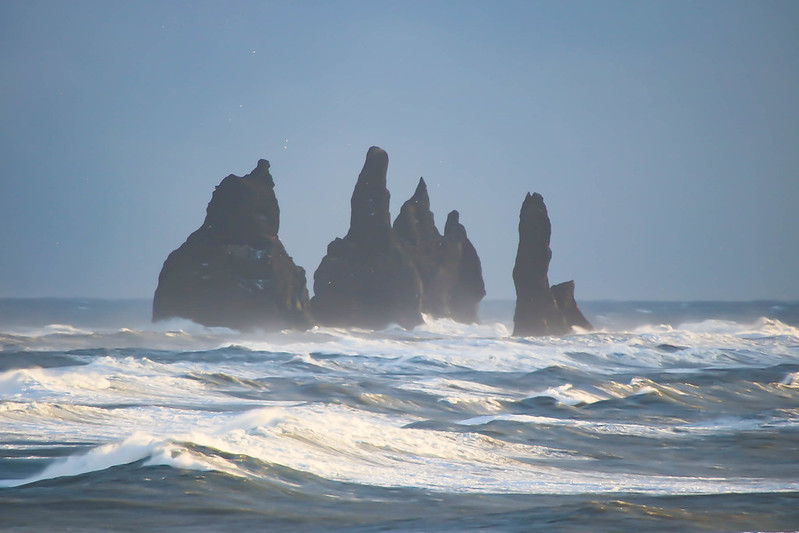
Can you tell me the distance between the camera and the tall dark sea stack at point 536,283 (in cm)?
6481

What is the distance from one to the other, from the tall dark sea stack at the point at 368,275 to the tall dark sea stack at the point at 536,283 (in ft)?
42.9

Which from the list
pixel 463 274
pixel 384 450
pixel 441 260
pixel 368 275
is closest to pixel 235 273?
pixel 368 275

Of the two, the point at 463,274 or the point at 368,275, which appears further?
the point at 463,274

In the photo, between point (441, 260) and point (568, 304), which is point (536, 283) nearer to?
point (568, 304)

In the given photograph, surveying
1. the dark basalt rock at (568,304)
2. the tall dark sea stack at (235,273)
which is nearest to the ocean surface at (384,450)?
the tall dark sea stack at (235,273)

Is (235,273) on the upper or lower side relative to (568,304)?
upper

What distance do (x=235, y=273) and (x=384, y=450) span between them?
50091mm

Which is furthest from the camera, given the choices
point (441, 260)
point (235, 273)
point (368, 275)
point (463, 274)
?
point (463, 274)

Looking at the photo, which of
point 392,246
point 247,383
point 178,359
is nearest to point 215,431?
point 247,383

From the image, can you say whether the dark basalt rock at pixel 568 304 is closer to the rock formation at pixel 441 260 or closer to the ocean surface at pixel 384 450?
the rock formation at pixel 441 260

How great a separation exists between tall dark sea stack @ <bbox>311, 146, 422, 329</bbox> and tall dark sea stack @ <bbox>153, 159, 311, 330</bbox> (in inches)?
335

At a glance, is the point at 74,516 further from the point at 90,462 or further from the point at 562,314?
the point at 562,314

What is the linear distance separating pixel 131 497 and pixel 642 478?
757cm

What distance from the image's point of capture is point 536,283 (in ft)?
216
